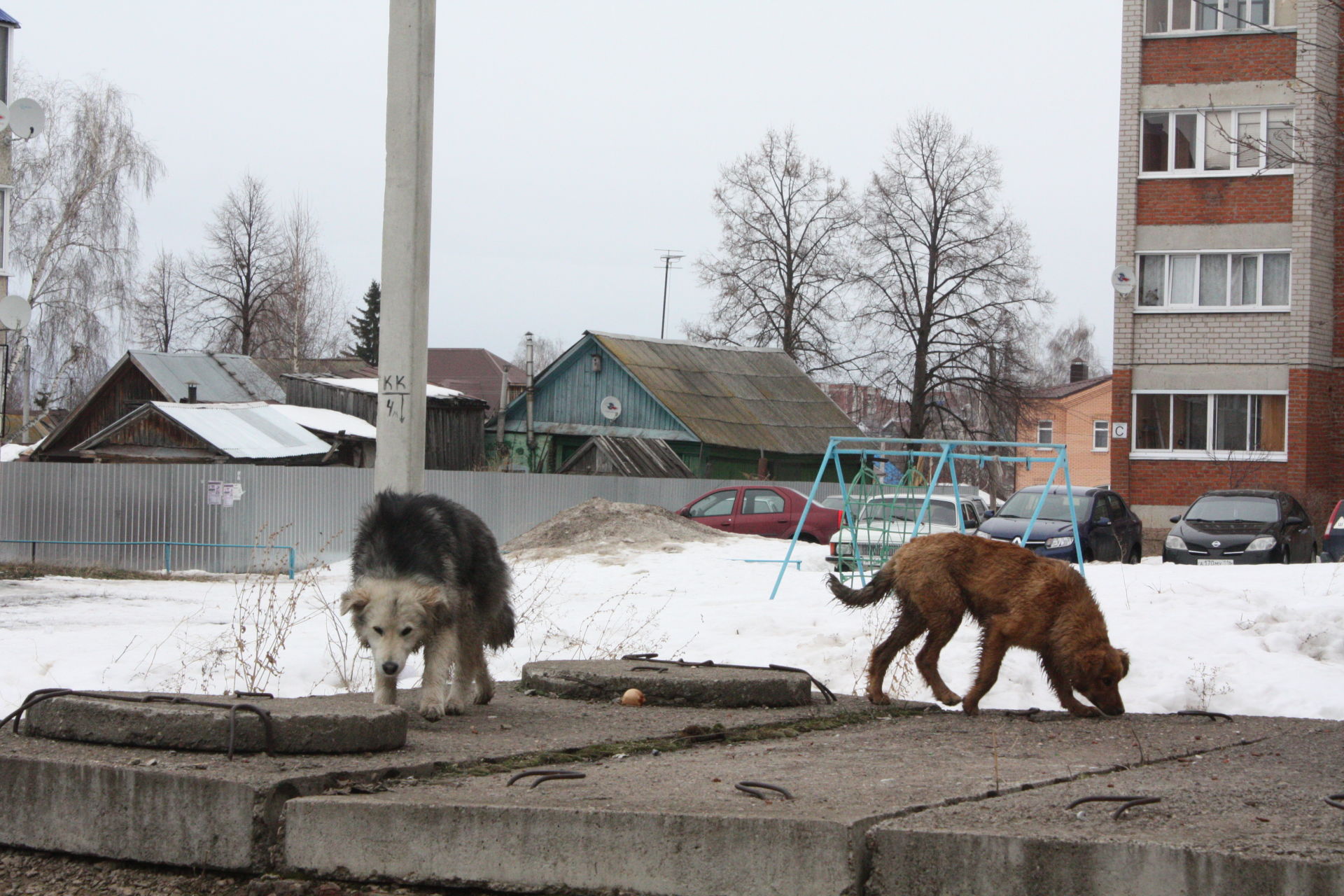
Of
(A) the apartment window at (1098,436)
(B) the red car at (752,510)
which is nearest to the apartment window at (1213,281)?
(B) the red car at (752,510)

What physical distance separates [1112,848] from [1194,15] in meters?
32.9

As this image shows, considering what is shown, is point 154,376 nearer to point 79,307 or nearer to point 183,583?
point 79,307

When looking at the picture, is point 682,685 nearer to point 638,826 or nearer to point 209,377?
point 638,826

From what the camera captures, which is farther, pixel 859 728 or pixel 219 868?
pixel 859 728

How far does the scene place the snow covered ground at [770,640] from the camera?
30.6ft

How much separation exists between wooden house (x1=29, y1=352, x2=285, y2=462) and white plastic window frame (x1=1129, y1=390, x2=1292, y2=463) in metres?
24.3

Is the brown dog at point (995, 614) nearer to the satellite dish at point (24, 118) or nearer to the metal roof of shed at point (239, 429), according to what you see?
the satellite dish at point (24, 118)

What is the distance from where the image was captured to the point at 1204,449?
32.8 meters

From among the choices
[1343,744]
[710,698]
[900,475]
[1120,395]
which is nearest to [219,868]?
[710,698]

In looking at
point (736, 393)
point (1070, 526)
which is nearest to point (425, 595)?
point (1070, 526)

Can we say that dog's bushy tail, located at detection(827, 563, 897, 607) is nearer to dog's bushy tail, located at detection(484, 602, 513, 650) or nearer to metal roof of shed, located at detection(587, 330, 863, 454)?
dog's bushy tail, located at detection(484, 602, 513, 650)

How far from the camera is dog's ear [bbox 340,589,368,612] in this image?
6.24 meters

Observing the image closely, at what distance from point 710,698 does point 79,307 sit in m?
43.2

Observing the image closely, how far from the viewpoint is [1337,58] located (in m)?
31.2
